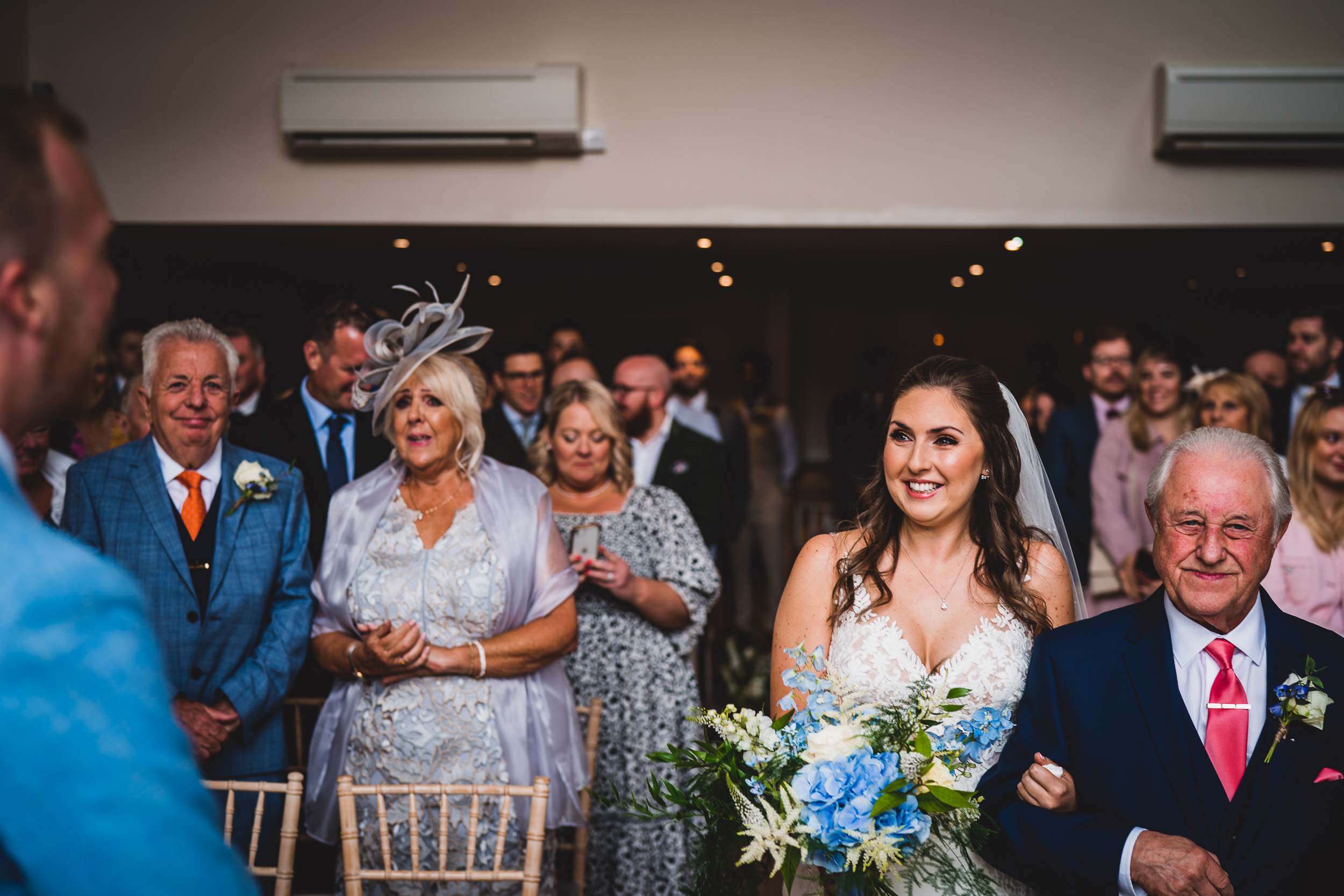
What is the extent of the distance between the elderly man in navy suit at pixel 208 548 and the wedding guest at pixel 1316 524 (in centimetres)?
275

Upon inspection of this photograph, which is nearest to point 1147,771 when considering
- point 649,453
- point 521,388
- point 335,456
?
point 335,456

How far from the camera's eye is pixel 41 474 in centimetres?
315

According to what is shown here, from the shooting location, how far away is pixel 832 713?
153 centimetres

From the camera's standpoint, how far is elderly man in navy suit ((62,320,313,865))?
240 centimetres

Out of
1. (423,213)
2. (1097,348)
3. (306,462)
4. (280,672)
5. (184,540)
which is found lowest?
(280,672)

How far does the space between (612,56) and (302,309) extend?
4491 millimetres

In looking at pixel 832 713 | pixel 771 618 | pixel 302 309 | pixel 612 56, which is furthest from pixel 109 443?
pixel 302 309

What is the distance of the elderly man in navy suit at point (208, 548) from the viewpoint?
2400mm

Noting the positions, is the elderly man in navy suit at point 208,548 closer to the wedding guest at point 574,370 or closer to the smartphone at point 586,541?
the smartphone at point 586,541

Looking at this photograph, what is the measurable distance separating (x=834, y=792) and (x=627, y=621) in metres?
1.82

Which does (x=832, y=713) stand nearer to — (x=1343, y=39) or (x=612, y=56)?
(x=612, y=56)

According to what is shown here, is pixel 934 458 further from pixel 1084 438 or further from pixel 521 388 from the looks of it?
pixel 521 388

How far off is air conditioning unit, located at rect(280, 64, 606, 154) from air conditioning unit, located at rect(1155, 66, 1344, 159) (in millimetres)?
3102

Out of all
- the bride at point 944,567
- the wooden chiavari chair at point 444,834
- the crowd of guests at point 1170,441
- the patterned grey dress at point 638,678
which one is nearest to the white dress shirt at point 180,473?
the wooden chiavari chair at point 444,834
